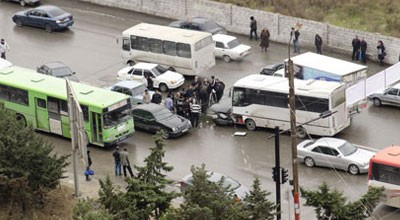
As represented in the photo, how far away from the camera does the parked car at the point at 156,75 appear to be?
4759cm

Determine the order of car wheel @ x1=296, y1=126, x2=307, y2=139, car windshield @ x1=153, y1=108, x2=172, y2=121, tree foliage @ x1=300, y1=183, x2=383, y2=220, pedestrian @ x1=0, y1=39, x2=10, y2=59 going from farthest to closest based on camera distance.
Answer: pedestrian @ x1=0, y1=39, x2=10, y2=59 < car windshield @ x1=153, y1=108, x2=172, y2=121 < car wheel @ x1=296, y1=126, x2=307, y2=139 < tree foliage @ x1=300, y1=183, x2=383, y2=220

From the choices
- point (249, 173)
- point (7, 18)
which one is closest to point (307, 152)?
point (249, 173)

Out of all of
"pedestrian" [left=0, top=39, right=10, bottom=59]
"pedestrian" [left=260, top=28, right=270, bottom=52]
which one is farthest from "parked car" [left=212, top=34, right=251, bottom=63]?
"pedestrian" [left=0, top=39, right=10, bottom=59]

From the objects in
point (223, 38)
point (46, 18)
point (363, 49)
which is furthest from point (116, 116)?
point (46, 18)

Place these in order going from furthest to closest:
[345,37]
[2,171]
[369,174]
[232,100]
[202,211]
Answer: [345,37] < [232,100] < [369,174] < [2,171] < [202,211]

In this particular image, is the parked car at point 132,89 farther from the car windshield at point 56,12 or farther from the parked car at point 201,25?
the car windshield at point 56,12

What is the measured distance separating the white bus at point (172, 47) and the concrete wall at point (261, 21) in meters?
6.19

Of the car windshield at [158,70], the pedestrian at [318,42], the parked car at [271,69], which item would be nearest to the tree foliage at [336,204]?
the parked car at [271,69]

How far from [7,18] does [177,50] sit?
14.7m

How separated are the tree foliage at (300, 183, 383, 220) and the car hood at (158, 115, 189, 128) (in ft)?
40.6

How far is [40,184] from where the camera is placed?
34.3 m

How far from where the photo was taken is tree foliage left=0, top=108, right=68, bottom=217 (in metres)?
33.6

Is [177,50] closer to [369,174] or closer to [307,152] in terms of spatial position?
[307,152]

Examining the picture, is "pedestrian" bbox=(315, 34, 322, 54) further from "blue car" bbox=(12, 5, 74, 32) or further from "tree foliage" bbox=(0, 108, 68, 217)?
"tree foliage" bbox=(0, 108, 68, 217)
